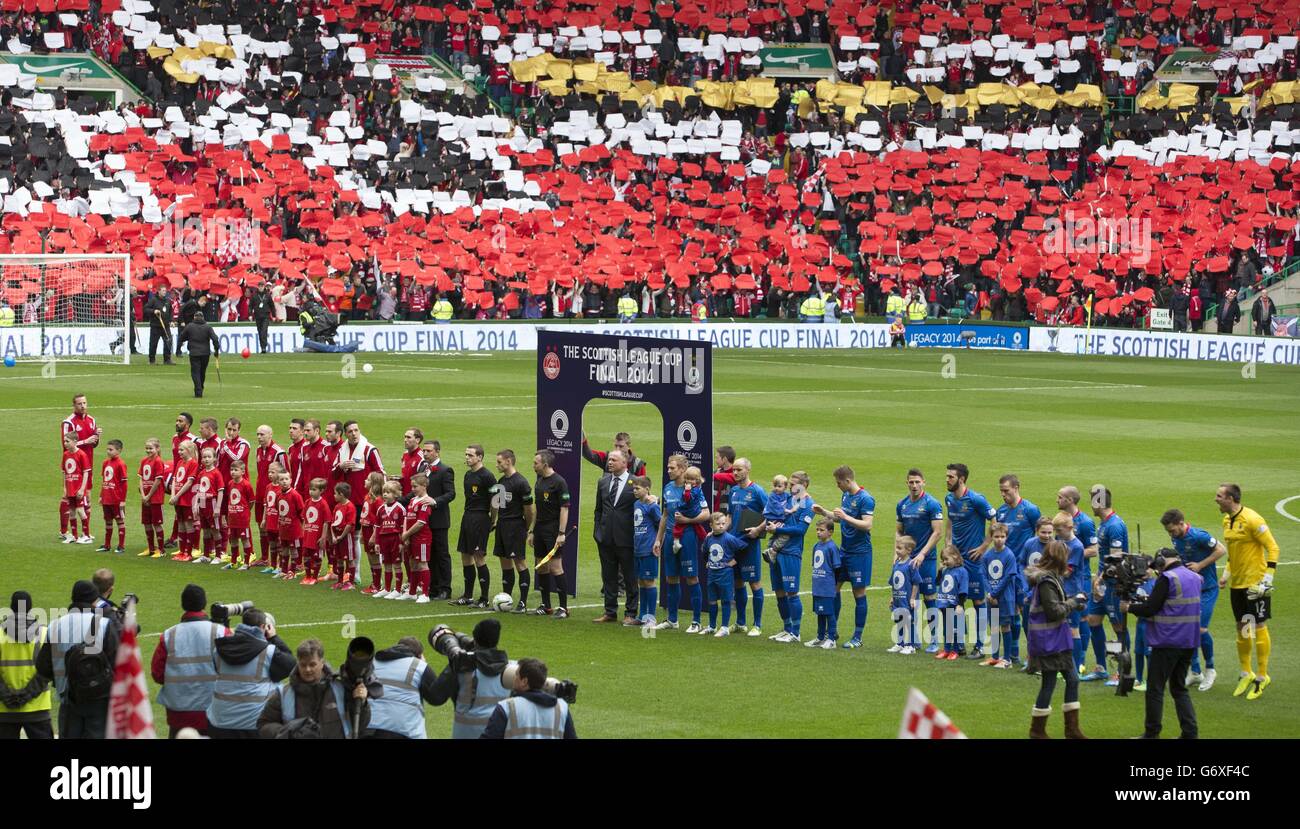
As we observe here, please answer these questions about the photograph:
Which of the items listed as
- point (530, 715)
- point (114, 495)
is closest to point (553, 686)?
point (530, 715)

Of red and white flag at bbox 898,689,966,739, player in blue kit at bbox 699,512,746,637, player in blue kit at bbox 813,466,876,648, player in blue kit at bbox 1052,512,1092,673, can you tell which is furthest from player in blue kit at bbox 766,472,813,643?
red and white flag at bbox 898,689,966,739

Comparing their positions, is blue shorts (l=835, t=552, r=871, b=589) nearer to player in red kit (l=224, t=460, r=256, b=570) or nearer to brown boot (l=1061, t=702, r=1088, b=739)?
brown boot (l=1061, t=702, r=1088, b=739)

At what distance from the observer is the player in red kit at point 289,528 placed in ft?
73.1

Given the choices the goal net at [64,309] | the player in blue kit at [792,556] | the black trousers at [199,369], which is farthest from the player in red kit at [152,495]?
the goal net at [64,309]

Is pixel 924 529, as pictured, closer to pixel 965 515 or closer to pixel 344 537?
pixel 965 515

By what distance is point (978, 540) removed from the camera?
18766 millimetres

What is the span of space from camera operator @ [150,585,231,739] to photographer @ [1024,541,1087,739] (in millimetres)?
6364

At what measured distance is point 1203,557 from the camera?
16.7 m

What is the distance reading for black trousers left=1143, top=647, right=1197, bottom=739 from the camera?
48.5ft

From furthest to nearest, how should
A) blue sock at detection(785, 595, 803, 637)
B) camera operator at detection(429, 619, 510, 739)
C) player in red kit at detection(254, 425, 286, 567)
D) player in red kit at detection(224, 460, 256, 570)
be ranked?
player in red kit at detection(254, 425, 286, 567), player in red kit at detection(224, 460, 256, 570), blue sock at detection(785, 595, 803, 637), camera operator at detection(429, 619, 510, 739)

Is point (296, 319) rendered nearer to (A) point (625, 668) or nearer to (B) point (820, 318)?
(B) point (820, 318)

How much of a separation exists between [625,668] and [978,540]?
3.88 m

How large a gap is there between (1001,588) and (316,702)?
8.23m
